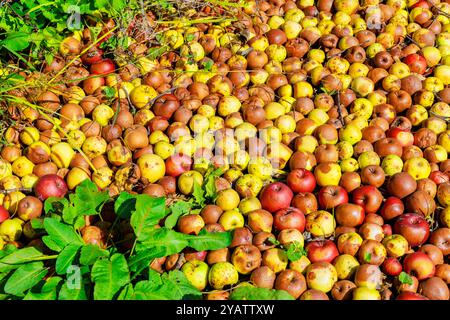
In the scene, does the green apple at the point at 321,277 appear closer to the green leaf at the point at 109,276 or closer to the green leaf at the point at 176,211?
the green leaf at the point at 176,211

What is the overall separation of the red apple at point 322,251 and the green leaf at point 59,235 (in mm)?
1642

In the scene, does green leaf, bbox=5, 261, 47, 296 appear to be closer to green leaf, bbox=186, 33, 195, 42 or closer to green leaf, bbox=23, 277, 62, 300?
green leaf, bbox=23, 277, 62, 300

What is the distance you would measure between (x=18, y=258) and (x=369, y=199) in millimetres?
2659

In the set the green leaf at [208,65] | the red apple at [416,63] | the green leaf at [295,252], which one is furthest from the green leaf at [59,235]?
the red apple at [416,63]

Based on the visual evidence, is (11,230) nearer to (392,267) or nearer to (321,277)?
(321,277)

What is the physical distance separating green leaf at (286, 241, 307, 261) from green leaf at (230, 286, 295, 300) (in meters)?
0.43

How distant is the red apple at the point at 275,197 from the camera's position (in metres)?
4.38

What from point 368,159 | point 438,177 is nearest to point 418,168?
point 438,177

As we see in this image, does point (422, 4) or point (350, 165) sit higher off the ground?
point (422, 4)

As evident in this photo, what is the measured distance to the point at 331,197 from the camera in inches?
174

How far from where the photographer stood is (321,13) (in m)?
6.46

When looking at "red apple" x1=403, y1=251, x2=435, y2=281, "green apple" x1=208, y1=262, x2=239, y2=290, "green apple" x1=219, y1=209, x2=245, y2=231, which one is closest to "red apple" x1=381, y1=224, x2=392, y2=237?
"red apple" x1=403, y1=251, x2=435, y2=281

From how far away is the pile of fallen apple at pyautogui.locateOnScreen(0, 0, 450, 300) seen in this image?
157 inches
